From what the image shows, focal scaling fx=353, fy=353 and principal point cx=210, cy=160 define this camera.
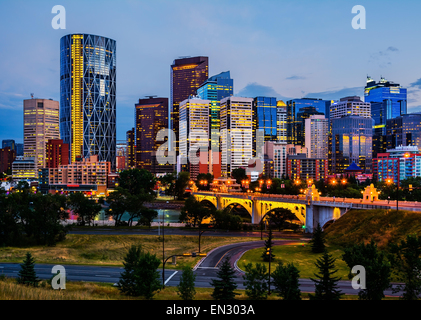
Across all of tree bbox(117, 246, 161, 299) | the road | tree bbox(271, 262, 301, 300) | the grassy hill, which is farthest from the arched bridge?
tree bbox(117, 246, 161, 299)

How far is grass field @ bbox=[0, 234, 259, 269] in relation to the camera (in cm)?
5503

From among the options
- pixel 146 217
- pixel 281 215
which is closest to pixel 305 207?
pixel 281 215

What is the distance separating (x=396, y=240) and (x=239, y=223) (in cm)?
4527

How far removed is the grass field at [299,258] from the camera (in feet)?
151

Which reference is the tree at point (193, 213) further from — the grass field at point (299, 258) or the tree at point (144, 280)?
the tree at point (144, 280)

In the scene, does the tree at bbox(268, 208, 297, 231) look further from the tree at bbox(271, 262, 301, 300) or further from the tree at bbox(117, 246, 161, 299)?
the tree at bbox(117, 246, 161, 299)

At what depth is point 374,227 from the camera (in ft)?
177

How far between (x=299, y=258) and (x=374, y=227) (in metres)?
12.7

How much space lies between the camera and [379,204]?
61.4 m

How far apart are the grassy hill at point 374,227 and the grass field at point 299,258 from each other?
380 cm

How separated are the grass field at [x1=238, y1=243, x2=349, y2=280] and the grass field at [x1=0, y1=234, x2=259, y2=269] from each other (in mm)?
8191

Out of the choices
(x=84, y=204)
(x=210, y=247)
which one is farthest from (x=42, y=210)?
(x=210, y=247)

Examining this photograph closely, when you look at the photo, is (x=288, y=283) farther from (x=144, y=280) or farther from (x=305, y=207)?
(x=305, y=207)
